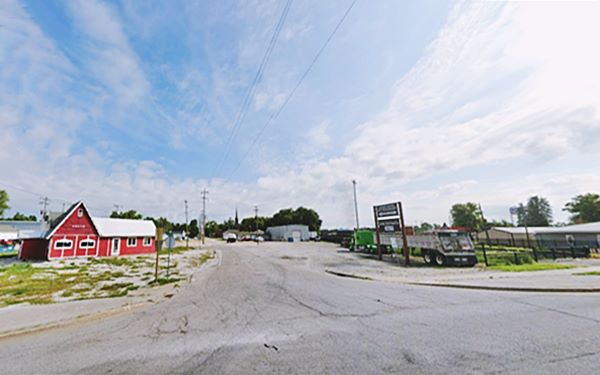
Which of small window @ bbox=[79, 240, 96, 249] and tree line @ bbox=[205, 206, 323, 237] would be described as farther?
tree line @ bbox=[205, 206, 323, 237]

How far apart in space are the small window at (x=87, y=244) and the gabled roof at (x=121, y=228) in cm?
124

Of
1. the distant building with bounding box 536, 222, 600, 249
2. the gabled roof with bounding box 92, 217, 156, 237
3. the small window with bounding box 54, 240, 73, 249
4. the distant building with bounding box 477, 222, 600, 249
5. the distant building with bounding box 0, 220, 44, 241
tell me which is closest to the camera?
the small window with bounding box 54, 240, 73, 249

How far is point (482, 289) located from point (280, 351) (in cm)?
1009

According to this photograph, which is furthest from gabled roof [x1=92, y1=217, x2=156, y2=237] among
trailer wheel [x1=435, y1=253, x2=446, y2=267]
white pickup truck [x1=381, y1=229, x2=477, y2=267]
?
trailer wheel [x1=435, y1=253, x2=446, y2=267]

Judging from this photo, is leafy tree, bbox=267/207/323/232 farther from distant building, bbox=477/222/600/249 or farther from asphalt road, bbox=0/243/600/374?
asphalt road, bbox=0/243/600/374

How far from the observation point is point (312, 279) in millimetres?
13539

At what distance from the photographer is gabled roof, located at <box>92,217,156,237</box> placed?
106 ft

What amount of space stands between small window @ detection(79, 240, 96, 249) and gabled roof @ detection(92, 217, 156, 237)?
1.24 metres

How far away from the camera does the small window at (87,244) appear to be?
29.8m

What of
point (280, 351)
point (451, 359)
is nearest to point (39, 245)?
point (280, 351)

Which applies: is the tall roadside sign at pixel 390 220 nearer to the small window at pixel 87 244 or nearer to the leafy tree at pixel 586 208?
the small window at pixel 87 244

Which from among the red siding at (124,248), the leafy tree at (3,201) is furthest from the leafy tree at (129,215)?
the red siding at (124,248)

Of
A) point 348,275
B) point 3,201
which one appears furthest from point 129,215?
point 348,275

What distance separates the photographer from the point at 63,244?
2834cm
